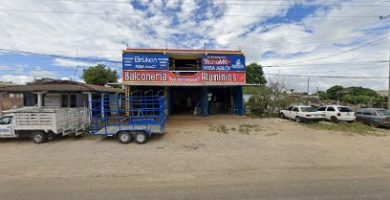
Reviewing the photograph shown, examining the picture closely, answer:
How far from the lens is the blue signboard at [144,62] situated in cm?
1878

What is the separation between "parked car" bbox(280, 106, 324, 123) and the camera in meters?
17.2

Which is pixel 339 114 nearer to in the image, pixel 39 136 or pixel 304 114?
pixel 304 114

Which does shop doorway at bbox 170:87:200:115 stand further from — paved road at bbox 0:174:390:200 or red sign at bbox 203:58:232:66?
paved road at bbox 0:174:390:200

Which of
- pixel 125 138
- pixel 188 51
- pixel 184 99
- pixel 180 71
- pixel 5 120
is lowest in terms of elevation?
pixel 125 138

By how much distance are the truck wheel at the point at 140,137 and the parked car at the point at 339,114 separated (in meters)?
13.5

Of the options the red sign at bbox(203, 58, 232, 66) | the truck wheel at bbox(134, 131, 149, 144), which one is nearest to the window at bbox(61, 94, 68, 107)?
the red sign at bbox(203, 58, 232, 66)

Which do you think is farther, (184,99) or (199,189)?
(184,99)

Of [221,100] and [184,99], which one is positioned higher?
[184,99]

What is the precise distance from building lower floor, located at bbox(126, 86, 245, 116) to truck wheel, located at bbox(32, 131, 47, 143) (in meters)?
9.87

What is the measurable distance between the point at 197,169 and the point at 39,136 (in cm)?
788

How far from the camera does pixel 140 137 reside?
10305 millimetres

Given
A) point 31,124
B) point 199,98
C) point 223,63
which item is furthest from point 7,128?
point 199,98

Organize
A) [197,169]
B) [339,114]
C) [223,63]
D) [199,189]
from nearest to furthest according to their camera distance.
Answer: [199,189] < [197,169] < [339,114] < [223,63]

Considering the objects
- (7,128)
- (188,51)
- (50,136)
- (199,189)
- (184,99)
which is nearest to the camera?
(199,189)
